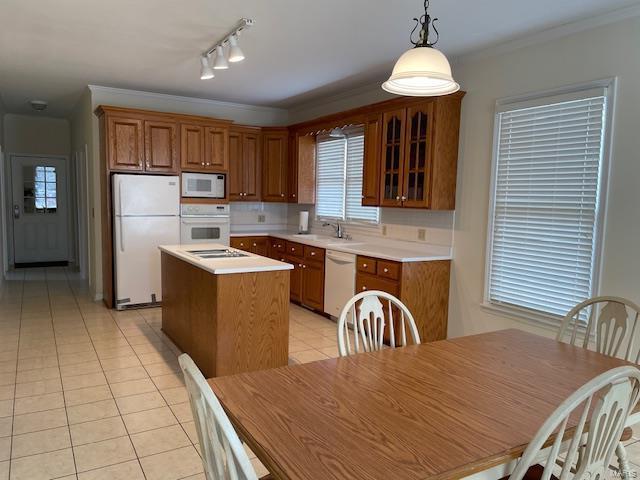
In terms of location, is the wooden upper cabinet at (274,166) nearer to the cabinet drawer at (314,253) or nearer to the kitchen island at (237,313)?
the cabinet drawer at (314,253)

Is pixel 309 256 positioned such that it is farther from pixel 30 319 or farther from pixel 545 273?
pixel 30 319

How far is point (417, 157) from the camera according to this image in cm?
421

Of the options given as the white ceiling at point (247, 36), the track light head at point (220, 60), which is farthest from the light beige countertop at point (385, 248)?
the track light head at point (220, 60)

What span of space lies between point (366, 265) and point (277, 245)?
1947mm

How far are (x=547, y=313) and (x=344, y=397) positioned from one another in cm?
254

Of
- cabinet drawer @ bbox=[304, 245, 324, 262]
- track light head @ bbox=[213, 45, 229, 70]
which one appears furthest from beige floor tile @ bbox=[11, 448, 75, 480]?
cabinet drawer @ bbox=[304, 245, 324, 262]

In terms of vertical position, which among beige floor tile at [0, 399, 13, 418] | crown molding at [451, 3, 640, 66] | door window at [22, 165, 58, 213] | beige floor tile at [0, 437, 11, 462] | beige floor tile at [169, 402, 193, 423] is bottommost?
beige floor tile at [0, 399, 13, 418]

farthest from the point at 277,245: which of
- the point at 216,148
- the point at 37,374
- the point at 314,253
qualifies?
the point at 37,374

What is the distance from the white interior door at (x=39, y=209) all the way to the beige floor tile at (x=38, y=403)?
6.17 meters

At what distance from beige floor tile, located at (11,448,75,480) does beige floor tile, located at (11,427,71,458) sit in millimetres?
52

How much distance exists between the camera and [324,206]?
616cm

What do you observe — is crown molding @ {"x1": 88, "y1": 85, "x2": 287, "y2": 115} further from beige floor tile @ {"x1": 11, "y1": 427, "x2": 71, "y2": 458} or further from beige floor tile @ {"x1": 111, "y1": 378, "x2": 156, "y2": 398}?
beige floor tile @ {"x1": 11, "y1": 427, "x2": 71, "y2": 458}

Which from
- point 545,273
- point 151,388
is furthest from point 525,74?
point 151,388

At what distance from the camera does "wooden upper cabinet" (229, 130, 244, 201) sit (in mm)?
6262
